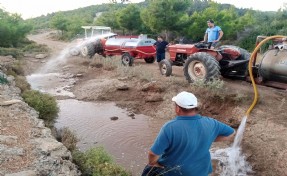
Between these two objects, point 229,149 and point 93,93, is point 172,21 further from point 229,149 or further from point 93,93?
point 229,149

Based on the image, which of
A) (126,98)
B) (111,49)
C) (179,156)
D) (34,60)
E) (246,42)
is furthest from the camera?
(246,42)

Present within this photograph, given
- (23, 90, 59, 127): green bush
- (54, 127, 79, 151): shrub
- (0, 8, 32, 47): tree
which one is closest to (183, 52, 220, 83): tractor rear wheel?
(23, 90, 59, 127): green bush

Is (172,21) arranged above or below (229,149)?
above

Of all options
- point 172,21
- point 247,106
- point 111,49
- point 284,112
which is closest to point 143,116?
point 247,106

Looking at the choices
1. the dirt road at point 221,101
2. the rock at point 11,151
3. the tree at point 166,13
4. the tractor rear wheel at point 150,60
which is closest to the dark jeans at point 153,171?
the rock at point 11,151

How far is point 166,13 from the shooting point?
2092cm

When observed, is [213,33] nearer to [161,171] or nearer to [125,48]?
[125,48]

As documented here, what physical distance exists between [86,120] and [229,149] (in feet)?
12.5

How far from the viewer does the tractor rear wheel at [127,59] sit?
43.9 ft

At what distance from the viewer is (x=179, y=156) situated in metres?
3.04

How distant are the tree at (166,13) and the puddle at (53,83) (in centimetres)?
945

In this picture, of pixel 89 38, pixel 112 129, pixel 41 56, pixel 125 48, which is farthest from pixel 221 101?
pixel 41 56

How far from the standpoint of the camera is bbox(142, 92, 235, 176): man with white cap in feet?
9.70

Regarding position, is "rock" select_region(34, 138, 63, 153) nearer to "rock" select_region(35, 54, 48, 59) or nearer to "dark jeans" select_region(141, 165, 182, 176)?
"dark jeans" select_region(141, 165, 182, 176)
